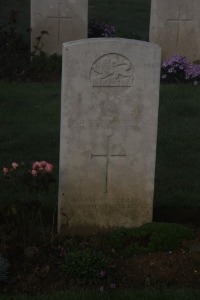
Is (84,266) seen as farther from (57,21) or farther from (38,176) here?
(57,21)

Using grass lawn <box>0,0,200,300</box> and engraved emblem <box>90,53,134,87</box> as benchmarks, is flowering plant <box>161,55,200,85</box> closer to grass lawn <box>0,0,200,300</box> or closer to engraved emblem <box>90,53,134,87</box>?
grass lawn <box>0,0,200,300</box>

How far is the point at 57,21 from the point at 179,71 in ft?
6.93

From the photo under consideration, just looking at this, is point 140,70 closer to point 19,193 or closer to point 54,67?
point 19,193

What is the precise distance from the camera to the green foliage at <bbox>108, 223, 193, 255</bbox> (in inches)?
211

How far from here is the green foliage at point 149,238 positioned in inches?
211

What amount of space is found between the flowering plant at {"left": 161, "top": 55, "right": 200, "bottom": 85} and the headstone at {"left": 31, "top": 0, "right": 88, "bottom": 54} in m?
1.54

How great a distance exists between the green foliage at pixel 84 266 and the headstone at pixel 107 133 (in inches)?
24.7

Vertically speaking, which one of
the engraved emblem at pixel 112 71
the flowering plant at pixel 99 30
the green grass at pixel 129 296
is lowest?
the green grass at pixel 129 296

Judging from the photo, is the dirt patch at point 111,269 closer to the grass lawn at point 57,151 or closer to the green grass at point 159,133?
the grass lawn at point 57,151

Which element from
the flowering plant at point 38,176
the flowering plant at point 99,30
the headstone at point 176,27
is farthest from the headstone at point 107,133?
the flowering plant at point 99,30

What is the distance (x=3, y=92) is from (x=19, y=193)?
413cm

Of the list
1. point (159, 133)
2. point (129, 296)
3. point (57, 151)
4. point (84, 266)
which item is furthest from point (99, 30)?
point (129, 296)

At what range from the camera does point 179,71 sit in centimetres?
1126

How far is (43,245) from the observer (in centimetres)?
537
